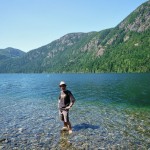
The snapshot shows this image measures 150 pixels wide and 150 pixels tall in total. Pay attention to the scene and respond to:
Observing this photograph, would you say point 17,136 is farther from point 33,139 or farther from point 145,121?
point 145,121

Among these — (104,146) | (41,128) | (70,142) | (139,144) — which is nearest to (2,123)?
(41,128)

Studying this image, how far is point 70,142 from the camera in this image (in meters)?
19.2

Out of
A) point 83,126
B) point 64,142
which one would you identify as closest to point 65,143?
point 64,142

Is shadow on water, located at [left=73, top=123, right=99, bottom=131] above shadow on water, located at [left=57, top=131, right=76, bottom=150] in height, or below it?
below

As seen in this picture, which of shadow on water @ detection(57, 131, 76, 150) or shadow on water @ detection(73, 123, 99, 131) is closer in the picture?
shadow on water @ detection(57, 131, 76, 150)

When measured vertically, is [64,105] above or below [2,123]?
above

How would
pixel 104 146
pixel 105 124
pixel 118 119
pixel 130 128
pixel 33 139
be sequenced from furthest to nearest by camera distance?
pixel 118 119, pixel 105 124, pixel 130 128, pixel 33 139, pixel 104 146

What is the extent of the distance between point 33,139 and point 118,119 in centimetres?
1144

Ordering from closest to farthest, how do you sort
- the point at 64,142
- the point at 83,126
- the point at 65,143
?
the point at 65,143
the point at 64,142
the point at 83,126

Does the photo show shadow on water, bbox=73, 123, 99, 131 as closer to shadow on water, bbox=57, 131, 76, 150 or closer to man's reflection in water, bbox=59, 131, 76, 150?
man's reflection in water, bbox=59, 131, 76, 150

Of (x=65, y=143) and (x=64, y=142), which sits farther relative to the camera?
(x=64, y=142)

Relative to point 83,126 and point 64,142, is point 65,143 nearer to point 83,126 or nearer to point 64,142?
point 64,142

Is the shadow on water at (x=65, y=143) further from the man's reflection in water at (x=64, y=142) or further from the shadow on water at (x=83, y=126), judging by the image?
the shadow on water at (x=83, y=126)

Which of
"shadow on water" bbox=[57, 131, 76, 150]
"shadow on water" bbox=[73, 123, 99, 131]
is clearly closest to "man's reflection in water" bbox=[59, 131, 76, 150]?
"shadow on water" bbox=[57, 131, 76, 150]
